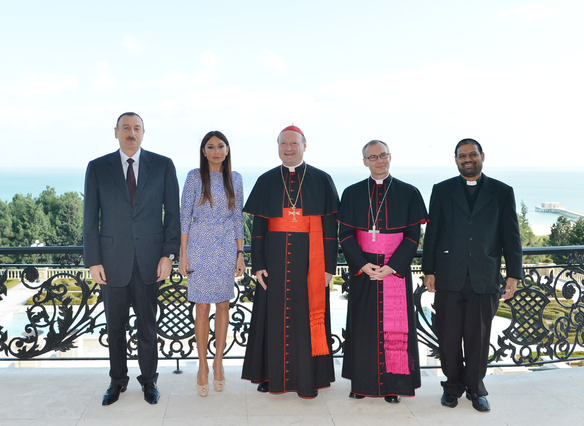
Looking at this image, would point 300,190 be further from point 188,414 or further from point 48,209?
point 48,209

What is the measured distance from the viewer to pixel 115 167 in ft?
10.3

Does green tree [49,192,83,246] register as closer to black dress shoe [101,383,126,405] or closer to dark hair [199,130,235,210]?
black dress shoe [101,383,126,405]

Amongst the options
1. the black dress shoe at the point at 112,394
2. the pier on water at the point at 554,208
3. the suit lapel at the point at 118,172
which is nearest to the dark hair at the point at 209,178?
the suit lapel at the point at 118,172

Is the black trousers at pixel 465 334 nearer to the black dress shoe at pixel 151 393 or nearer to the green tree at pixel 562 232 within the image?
the black dress shoe at pixel 151 393

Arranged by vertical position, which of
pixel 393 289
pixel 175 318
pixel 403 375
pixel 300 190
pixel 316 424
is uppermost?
pixel 300 190

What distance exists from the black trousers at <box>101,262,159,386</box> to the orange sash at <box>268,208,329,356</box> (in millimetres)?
922

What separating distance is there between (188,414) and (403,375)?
1.37 m

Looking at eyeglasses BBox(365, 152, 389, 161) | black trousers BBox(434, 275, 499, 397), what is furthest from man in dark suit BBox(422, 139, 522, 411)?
eyeglasses BBox(365, 152, 389, 161)

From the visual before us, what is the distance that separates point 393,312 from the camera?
3195 millimetres

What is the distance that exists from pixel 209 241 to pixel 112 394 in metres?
1.15

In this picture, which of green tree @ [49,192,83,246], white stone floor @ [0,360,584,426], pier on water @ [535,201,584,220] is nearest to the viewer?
white stone floor @ [0,360,584,426]

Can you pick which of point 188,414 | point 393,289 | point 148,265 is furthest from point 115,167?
point 393,289

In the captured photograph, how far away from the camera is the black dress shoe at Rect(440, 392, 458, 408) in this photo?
10.4ft

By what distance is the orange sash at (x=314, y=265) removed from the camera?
127 inches
